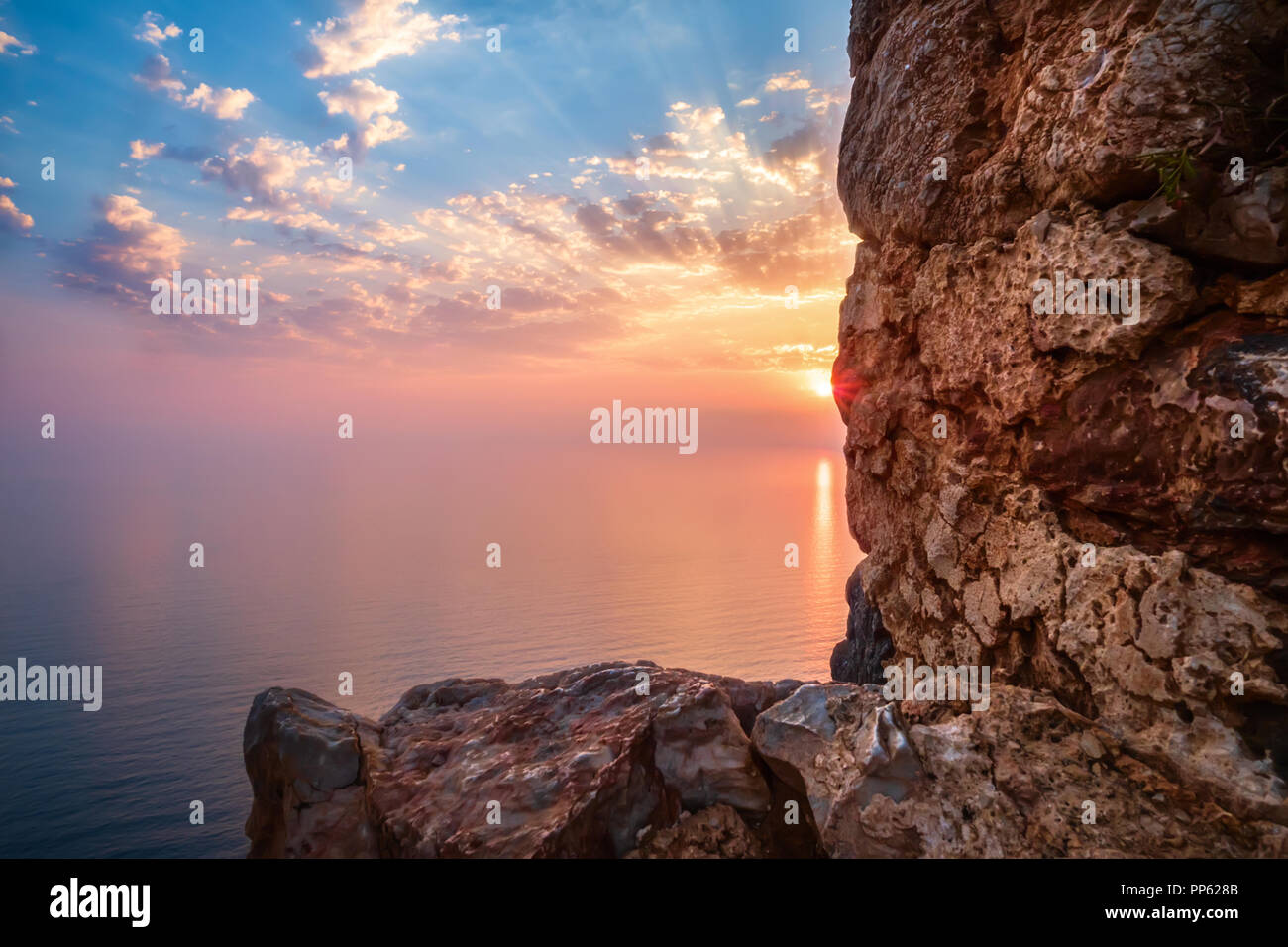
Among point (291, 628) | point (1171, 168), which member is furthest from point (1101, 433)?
point (291, 628)

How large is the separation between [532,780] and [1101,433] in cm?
655

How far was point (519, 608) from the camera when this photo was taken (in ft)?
200

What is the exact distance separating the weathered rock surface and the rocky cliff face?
41.9 inches

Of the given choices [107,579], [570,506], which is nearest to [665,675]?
[107,579]

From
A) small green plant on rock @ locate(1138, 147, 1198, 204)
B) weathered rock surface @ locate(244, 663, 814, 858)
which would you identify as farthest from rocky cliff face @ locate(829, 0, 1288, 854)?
weathered rock surface @ locate(244, 663, 814, 858)

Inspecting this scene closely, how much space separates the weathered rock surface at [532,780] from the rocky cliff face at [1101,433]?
106 centimetres

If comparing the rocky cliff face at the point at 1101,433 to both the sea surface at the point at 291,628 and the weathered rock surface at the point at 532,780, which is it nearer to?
the weathered rock surface at the point at 532,780

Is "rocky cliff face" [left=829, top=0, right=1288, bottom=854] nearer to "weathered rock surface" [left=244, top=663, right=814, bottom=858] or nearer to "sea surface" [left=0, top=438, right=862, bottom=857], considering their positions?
"weathered rock surface" [left=244, top=663, right=814, bottom=858]

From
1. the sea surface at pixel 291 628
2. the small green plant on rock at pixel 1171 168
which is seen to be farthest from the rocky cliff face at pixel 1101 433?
the sea surface at pixel 291 628

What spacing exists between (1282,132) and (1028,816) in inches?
228

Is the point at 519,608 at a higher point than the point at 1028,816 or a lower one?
lower

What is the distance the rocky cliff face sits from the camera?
506cm

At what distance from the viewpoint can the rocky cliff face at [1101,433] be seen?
5.06 metres
